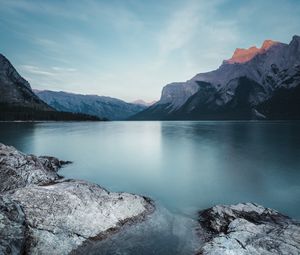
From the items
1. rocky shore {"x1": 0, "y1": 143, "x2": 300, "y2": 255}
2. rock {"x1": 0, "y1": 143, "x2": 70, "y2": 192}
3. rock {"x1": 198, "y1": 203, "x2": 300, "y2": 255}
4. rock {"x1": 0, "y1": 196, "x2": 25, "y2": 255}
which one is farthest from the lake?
rock {"x1": 0, "y1": 143, "x2": 70, "y2": 192}

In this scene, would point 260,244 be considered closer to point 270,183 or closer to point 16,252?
point 16,252

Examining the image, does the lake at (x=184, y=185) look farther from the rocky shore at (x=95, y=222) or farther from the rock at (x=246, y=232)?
the rock at (x=246, y=232)

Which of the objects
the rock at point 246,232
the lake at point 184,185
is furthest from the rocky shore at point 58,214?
the rock at point 246,232

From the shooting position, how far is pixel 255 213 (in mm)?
18141

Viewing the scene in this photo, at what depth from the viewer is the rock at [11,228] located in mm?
11466

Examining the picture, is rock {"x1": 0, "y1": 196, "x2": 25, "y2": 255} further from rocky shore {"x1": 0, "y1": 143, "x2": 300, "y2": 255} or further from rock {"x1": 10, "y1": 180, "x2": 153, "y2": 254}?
rock {"x1": 10, "y1": 180, "x2": 153, "y2": 254}

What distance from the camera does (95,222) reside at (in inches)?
632

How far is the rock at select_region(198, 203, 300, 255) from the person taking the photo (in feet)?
43.0

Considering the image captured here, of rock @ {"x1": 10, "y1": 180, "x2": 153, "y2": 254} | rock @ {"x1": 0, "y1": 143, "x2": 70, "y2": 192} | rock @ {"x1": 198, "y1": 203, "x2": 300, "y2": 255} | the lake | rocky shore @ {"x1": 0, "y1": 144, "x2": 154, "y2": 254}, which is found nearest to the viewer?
rocky shore @ {"x1": 0, "y1": 144, "x2": 154, "y2": 254}

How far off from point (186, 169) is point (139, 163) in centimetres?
1034

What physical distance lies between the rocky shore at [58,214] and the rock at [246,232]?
5047 millimetres

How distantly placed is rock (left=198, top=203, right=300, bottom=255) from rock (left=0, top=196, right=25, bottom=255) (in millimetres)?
9314

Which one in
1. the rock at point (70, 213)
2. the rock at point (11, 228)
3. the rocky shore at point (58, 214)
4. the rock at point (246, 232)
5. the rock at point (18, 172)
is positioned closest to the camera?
the rock at point (11, 228)

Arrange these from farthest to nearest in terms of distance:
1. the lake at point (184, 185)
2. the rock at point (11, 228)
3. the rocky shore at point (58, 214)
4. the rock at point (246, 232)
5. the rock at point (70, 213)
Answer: the lake at point (184, 185)
the rock at point (70, 213)
the rock at point (246, 232)
the rocky shore at point (58, 214)
the rock at point (11, 228)
